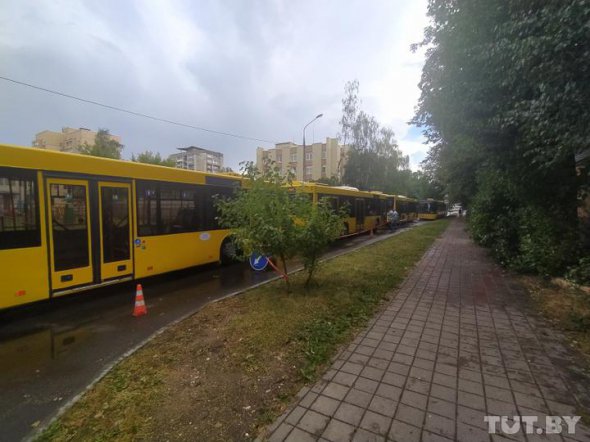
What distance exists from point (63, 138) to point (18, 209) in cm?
5895

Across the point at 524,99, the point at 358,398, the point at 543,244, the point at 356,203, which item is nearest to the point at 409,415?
the point at 358,398

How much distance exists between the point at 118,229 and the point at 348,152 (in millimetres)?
33451

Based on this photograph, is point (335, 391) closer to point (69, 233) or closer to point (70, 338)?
point (70, 338)

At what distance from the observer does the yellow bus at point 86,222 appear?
5.05 metres

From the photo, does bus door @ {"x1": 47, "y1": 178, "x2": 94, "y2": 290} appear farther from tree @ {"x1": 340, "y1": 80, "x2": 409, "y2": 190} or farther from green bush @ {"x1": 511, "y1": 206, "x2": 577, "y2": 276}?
tree @ {"x1": 340, "y1": 80, "x2": 409, "y2": 190}

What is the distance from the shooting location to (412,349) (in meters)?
3.87

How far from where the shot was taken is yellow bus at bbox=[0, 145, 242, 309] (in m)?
5.05

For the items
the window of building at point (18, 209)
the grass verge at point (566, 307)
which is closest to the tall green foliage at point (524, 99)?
the grass verge at point (566, 307)

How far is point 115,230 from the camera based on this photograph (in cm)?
644

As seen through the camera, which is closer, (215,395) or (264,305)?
(215,395)

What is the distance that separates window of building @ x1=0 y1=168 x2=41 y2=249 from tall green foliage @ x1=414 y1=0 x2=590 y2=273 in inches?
312

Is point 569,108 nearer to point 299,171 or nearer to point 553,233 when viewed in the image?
point 553,233

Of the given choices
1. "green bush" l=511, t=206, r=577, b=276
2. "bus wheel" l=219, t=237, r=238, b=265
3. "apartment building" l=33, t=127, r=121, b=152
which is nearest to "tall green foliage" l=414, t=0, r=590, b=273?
"green bush" l=511, t=206, r=577, b=276

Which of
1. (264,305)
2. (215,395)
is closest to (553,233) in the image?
(264,305)
